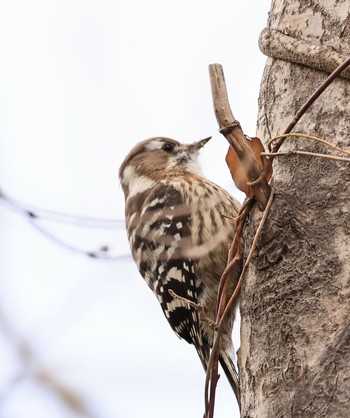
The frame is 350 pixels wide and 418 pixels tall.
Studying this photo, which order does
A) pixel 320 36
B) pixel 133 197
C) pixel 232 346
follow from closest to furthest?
pixel 320 36
pixel 232 346
pixel 133 197

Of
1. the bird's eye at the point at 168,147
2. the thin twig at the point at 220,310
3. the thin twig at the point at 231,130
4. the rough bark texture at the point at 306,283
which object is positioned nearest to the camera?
the rough bark texture at the point at 306,283

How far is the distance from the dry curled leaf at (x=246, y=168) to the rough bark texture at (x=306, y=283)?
10 centimetres

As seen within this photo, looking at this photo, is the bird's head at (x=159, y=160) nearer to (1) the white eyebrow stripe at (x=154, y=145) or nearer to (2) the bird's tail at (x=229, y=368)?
(1) the white eyebrow stripe at (x=154, y=145)

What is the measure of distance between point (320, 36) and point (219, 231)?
132 cm

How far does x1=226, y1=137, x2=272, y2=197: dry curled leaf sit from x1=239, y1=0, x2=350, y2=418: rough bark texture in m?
0.10

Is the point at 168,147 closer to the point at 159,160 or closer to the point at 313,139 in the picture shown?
the point at 159,160

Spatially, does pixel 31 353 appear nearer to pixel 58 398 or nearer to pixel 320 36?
pixel 58 398

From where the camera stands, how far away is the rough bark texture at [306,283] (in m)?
2.18

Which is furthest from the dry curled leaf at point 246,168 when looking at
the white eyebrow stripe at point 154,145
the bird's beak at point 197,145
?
the white eyebrow stripe at point 154,145

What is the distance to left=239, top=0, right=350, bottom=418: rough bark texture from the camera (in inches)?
85.8

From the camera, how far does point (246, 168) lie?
2389mm

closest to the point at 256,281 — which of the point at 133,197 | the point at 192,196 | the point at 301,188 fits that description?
the point at 301,188

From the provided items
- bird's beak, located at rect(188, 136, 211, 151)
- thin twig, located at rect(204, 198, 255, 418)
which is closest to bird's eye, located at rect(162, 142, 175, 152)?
bird's beak, located at rect(188, 136, 211, 151)

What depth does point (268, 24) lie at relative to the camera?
295cm
